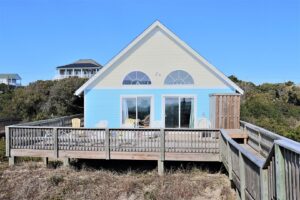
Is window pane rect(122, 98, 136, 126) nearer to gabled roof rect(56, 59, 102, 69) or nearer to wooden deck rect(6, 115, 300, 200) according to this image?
wooden deck rect(6, 115, 300, 200)

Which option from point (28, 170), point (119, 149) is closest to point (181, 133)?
point (119, 149)

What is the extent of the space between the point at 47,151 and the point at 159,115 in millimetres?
5852

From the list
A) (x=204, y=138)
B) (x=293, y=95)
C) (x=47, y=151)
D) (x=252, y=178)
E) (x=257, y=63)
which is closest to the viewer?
(x=252, y=178)

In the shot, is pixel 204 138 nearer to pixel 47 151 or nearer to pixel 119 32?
pixel 47 151

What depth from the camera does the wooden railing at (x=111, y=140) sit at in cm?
1032

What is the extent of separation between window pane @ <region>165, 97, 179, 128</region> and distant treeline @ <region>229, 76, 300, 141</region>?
16.2 ft

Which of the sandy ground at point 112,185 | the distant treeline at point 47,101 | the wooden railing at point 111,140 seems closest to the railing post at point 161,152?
the wooden railing at point 111,140

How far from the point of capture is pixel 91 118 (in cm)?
1585

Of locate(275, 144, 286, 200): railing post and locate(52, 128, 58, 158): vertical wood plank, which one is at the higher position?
locate(275, 144, 286, 200): railing post

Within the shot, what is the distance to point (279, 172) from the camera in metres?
3.33

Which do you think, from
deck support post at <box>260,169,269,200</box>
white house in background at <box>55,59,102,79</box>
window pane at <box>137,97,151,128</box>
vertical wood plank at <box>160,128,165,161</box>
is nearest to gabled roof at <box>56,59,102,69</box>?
white house in background at <box>55,59,102,79</box>

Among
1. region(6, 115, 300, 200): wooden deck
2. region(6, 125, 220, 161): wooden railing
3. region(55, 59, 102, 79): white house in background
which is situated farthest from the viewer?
region(55, 59, 102, 79): white house in background

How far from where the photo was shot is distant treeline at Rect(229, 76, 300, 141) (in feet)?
60.0

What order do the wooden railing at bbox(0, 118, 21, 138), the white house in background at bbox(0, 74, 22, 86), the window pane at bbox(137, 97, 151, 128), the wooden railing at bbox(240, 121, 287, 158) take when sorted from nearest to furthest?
the wooden railing at bbox(240, 121, 287, 158)
the window pane at bbox(137, 97, 151, 128)
the wooden railing at bbox(0, 118, 21, 138)
the white house in background at bbox(0, 74, 22, 86)
